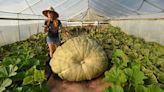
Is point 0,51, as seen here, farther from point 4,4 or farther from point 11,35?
point 4,4

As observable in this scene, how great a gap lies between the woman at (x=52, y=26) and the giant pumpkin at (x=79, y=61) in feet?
2.88

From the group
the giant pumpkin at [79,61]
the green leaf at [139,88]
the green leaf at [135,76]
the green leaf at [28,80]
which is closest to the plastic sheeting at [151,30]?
the giant pumpkin at [79,61]

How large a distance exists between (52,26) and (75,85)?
1.54 metres

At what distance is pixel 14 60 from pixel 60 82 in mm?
590

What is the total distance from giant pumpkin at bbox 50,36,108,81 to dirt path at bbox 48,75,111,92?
0.21ft

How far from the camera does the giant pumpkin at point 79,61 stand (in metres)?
3.63

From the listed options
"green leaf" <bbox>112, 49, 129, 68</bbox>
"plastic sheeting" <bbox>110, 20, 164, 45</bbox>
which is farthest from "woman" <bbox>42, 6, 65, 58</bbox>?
"plastic sheeting" <bbox>110, 20, 164, 45</bbox>

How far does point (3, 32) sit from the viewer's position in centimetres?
679

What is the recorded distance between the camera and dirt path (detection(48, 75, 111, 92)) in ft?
10.9

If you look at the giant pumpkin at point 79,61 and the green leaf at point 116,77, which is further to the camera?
the giant pumpkin at point 79,61

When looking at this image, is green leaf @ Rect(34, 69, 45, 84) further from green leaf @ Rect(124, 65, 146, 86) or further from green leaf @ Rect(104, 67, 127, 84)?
green leaf @ Rect(124, 65, 146, 86)

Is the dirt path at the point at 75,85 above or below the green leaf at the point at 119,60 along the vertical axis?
below

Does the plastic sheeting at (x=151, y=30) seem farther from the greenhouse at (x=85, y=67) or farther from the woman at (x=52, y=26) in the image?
the woman at (x=52, y=26)

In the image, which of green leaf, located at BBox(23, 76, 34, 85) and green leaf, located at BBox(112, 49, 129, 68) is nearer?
green leaf, located at BBox(23, 76, 34, 85)
